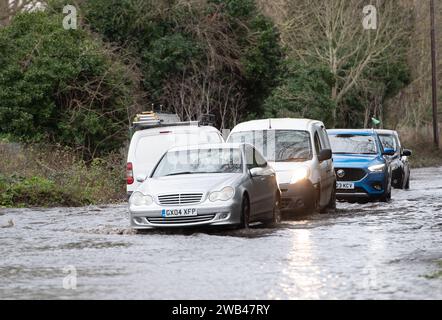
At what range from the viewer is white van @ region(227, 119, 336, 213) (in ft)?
66.7

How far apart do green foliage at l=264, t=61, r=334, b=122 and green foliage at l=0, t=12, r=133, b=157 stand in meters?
11.4

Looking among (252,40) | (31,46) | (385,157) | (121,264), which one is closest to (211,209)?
(121,264)

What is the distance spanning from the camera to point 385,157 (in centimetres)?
2744

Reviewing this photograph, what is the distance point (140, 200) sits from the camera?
1684cm

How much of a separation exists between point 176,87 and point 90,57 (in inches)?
276

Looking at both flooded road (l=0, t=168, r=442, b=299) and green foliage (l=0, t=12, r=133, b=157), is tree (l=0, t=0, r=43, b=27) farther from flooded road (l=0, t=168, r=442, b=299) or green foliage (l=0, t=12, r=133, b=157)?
flooded road (l=0, t=168, r=442, b=299)

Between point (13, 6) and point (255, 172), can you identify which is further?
point (13, 6)

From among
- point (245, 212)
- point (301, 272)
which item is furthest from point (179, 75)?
point (301, 272)

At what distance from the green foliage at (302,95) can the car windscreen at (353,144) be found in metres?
15.8

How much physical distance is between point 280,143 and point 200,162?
3.76 meters

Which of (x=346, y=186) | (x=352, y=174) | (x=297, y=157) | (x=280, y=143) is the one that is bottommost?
(x=346, y=186)

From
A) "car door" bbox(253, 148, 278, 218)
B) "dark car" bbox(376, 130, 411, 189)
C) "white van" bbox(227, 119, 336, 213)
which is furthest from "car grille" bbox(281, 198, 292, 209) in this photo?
"dark car" bbox(376, 130, 411, 189)

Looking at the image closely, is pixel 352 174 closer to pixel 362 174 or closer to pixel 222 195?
pixel 362 174
